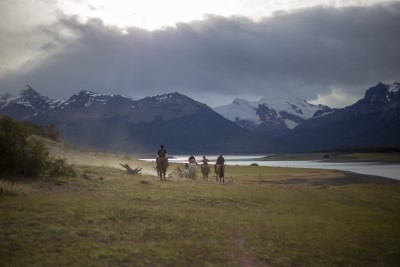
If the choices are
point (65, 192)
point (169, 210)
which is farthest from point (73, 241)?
point (65, 192)

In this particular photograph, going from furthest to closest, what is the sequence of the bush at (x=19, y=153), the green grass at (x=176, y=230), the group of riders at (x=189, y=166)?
the group of riders at (x=189, y=166) < the bush at (x=19, y=153) < the green grass at (x=176, y=230)

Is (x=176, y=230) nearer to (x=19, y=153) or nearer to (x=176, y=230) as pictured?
(x=176, y=230)

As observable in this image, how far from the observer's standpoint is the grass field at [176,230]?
1555cm

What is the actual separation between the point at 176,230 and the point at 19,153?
51.0 ft

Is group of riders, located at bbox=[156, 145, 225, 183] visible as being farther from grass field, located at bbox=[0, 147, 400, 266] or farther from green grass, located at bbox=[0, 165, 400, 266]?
green grass, located at bbox=[0, 165, 400, 266]

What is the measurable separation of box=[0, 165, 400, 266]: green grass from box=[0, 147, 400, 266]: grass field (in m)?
0.04

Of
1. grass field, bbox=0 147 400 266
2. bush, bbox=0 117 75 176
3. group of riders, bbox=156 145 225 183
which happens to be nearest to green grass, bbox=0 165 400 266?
grass field, bbox=0 147 400 266

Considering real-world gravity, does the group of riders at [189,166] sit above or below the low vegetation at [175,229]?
above

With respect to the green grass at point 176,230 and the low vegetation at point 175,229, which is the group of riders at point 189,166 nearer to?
the low vegetation at point 175,229

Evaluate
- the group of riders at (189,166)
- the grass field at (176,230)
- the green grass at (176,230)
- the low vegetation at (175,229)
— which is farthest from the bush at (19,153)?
the group of riders at (189,166)

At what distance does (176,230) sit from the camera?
18.6 meters

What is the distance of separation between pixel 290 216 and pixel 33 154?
58.4 ft

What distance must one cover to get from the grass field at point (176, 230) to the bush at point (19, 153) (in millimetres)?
1831

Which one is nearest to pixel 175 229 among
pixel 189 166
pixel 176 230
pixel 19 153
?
pixel 176 230
